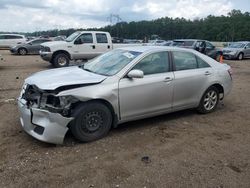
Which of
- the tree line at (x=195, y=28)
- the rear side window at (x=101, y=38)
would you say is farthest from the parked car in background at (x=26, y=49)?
the tree line at (x=195, y=28)

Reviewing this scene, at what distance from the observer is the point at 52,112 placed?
16.0ft

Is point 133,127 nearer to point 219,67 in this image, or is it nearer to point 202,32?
point 219,67

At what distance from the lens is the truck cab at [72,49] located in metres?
15.7

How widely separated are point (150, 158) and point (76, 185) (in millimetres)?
1259

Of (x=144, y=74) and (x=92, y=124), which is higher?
(x=144, y=74)

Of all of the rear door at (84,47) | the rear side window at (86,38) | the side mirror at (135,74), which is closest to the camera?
the side mirror at (135,74)

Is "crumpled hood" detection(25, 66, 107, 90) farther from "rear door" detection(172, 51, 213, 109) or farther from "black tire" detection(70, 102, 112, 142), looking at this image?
"rear door" detection(172, 51, 213, 109)

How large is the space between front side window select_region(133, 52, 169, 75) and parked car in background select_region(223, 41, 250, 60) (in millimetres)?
19981

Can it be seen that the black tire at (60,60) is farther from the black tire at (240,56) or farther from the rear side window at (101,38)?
the black tire at (240,56)

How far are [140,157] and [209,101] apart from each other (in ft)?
9.88

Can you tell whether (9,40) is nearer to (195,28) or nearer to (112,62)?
(112,62)

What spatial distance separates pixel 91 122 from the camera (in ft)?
17.2

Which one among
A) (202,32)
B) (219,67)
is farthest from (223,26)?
(219,67)

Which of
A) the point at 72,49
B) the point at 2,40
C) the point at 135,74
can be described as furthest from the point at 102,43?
the point at 2,40
